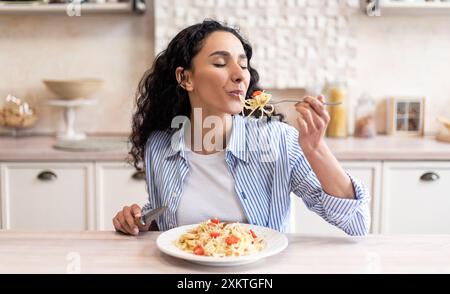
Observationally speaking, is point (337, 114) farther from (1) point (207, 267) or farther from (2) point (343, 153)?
(1) point (207, 267)

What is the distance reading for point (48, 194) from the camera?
2.87m

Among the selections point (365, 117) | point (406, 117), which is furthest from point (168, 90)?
point (406, 117)

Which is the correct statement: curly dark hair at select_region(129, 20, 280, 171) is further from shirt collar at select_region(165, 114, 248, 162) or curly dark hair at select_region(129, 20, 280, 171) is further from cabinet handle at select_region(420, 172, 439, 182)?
cabinet handle at select_region(420, 172, 439, 182)

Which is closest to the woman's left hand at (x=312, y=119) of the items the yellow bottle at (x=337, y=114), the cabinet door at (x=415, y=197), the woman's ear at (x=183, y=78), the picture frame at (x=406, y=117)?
the woman's ear at (x=183, y=78)

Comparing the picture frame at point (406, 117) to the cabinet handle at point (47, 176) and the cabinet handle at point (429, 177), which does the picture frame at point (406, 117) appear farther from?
the cabinet handle at point (47, 176)

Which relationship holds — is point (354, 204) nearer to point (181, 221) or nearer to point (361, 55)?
point (181, 221)

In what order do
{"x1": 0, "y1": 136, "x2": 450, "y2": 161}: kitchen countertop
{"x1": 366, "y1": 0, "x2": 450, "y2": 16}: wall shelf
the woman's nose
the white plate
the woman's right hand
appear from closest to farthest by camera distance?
the white plate
the woman's right hand
the woman's nose
{"x1": 0, "y1": 136, "x2": 450, "y2": 161}: kitchen countertop
{"x1": 366, "y1": 0, "x2": 450, "y2": 16}: wall shelf

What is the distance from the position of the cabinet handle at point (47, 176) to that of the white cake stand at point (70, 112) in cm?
41

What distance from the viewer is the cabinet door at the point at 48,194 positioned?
2.84 metres

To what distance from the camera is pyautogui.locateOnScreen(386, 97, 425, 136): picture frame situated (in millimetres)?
3346

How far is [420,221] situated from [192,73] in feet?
5.24

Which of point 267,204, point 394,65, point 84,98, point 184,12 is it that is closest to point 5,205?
point 84,98

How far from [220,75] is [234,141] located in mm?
199

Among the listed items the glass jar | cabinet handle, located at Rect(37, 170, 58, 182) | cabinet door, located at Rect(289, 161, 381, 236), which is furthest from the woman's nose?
the glass jar
